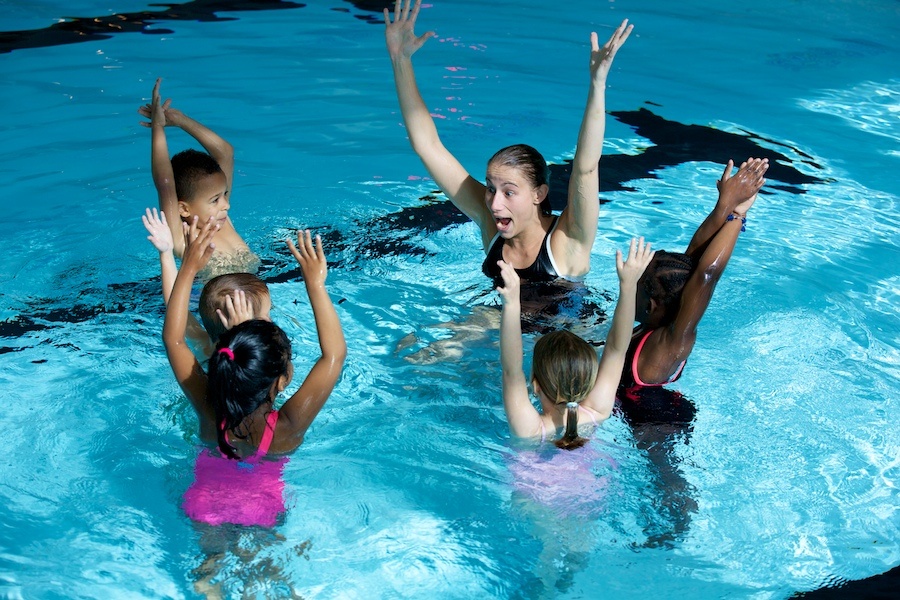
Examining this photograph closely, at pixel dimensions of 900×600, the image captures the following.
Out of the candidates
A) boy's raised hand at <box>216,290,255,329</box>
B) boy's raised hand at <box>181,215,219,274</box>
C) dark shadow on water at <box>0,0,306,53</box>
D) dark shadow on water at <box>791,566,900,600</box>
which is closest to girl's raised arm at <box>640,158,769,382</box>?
dark shadow on water at <box>791,566,900,600</box>

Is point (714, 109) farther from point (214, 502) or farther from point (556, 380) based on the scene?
point (214, 502)

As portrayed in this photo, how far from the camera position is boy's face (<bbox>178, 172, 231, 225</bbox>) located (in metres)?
4.41

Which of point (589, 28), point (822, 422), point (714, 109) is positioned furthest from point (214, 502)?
point (589, 28)

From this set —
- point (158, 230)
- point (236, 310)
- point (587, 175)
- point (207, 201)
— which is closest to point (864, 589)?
point (587, 175)

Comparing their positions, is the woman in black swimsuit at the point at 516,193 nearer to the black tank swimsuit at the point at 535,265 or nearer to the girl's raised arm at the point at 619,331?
the black tank swimsuit at the point at 535,265

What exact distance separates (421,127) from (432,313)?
3.64 feet

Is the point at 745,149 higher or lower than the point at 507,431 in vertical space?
higher

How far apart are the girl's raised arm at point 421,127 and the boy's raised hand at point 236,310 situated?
1335 mm

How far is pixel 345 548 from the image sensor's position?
3.34 meters

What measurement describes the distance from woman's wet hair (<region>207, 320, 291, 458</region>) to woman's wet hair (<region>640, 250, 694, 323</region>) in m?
1.49

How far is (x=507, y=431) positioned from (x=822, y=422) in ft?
4.77

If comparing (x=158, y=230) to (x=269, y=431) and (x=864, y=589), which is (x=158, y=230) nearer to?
(x=269, y=431)

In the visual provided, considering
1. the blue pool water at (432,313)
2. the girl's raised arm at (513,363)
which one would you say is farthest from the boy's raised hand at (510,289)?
the blue pool water at (432,313)

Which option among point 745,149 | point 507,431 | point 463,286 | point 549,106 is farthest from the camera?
point 549,106
